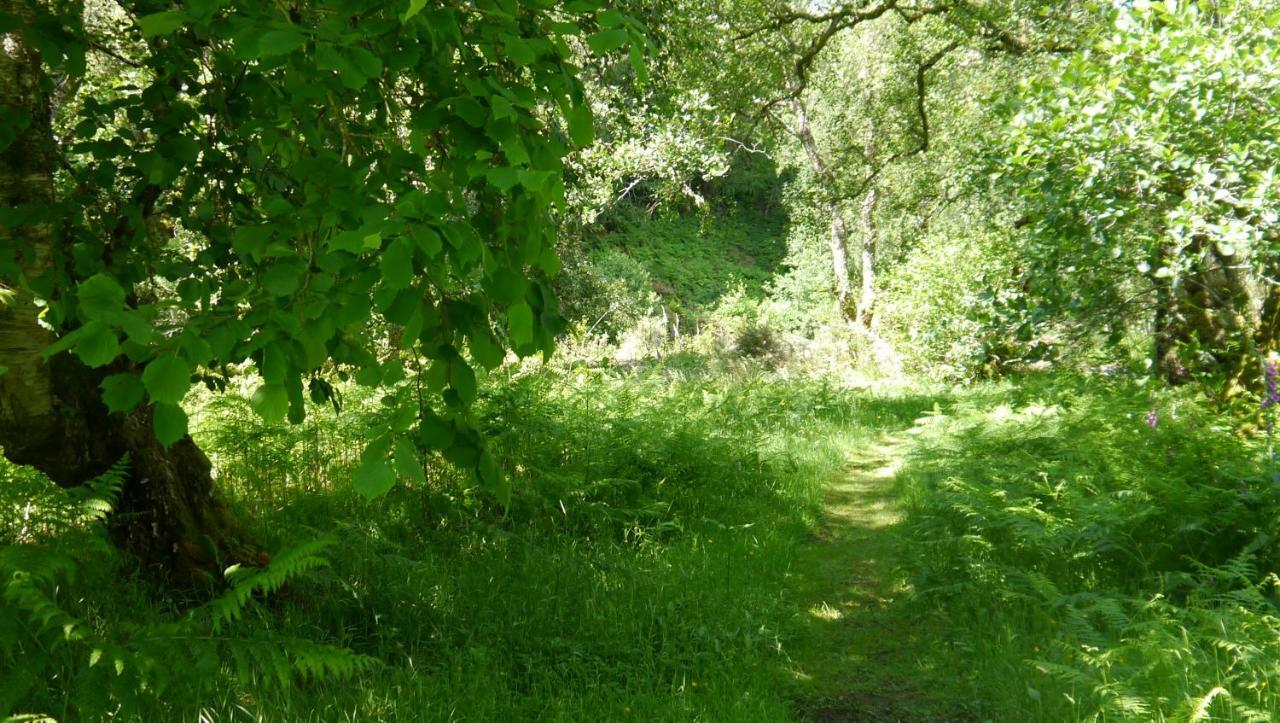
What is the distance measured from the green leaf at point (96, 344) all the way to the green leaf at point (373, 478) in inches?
20.2

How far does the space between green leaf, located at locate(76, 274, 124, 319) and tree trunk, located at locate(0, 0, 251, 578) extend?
1.72m

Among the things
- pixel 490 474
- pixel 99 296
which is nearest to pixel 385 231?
pixel 99 296

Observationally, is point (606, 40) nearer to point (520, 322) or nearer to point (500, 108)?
point (500, 108)

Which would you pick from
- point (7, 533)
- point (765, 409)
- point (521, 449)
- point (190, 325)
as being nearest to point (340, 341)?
point (190, 325)

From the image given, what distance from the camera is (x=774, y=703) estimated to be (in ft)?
12.6

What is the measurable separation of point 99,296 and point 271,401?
0.38 meters

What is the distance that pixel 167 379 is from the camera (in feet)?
5.20

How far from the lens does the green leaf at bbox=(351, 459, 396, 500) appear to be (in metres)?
1.69

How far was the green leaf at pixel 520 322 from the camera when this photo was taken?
6.33 ft

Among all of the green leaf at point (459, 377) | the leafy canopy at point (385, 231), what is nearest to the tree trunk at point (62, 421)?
the leafy canopy at point (385, 231)

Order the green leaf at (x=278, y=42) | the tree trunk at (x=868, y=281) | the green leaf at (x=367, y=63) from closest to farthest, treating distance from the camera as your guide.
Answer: the green leaf at (x=278, y=42) < the green leaf at (x=367, y=63) < the tree trunk at (x=868, y=281)

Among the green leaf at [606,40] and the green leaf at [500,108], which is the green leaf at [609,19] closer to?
the green leaf at [606,40]

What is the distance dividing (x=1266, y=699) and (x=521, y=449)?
197 inches

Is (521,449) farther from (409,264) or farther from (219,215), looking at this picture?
(409,264)
